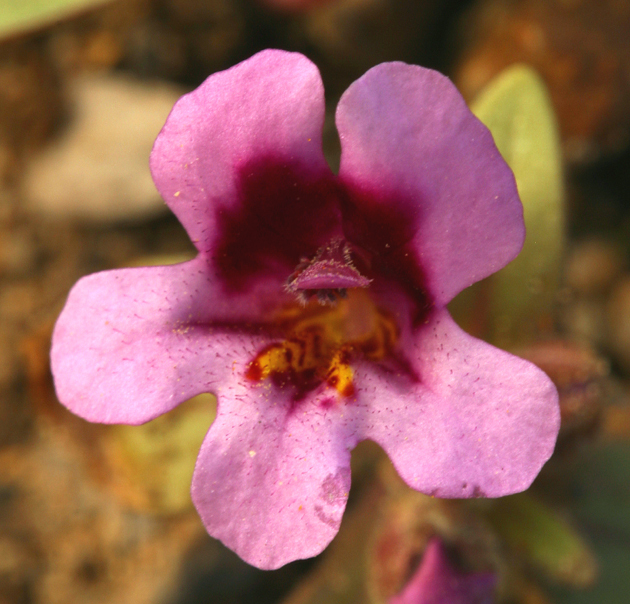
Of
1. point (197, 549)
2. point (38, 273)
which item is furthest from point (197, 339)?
point (38, 273)

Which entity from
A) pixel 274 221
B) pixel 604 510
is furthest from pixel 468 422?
pixel 604 510

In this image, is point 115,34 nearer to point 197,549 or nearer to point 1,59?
point 1,59

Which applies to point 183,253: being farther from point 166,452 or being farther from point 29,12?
point 29,12

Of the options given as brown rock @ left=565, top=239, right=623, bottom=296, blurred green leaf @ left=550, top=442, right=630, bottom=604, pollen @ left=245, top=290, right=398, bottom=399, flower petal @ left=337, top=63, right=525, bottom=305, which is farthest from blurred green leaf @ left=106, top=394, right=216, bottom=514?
brown rock @ left=565, top=239, right=623, bottom=296

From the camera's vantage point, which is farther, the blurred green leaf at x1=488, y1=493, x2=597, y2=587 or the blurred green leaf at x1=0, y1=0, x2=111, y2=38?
the blurred green leaf at x1=0, y1=0, x2=111, y2=38

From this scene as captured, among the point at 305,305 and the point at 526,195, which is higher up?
the point at 305,305

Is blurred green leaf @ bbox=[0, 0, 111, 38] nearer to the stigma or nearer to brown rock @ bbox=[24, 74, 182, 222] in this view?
brown rock @ bbox=[24, 74, 182, 222]

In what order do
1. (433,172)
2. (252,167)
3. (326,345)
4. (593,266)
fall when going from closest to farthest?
1. (433,172)
2. (252,167)
3. (326,345)
4. (593,266)

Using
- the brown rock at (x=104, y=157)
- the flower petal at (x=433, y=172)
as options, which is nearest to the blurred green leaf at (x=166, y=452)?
the brown rock at (x=104, y=157)
